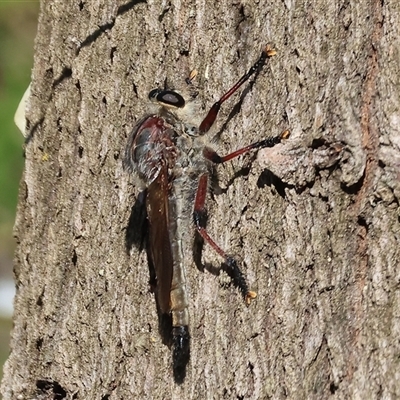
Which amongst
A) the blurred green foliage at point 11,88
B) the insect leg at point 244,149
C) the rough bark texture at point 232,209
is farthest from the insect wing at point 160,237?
the blurred green foliage at point 11,88

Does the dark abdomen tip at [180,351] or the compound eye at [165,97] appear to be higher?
the compound eye at [165,97]

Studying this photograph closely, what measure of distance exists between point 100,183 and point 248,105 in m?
0.89

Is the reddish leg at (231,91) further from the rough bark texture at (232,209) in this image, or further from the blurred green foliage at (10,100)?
the blurred green foliage at (10,100)

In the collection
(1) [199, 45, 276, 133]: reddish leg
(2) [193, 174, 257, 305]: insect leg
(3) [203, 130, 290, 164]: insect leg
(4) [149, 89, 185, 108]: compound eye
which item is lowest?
(2) [193, 174, 257, 305]: insect leg

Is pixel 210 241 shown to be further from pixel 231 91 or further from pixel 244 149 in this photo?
pixel 231 91

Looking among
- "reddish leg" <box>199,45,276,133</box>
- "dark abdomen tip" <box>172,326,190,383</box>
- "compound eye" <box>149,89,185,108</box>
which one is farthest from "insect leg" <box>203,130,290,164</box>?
"dark abdomen tip" <box>172,326,190,383</box>

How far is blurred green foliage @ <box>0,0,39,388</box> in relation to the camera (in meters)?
8.24

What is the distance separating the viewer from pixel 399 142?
2.83 meters

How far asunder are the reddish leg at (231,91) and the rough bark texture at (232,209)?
37 mm

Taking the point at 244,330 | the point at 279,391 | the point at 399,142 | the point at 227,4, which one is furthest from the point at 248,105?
the point at 279,391

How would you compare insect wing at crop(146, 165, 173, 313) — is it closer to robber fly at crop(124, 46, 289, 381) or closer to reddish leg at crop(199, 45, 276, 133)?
robber fly at crop(124, 46, 289, 381)

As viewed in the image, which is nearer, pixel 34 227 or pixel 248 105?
pixel 248 105

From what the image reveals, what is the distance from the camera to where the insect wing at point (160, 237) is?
334 centimetres

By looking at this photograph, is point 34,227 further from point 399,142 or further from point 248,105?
point 399,142
